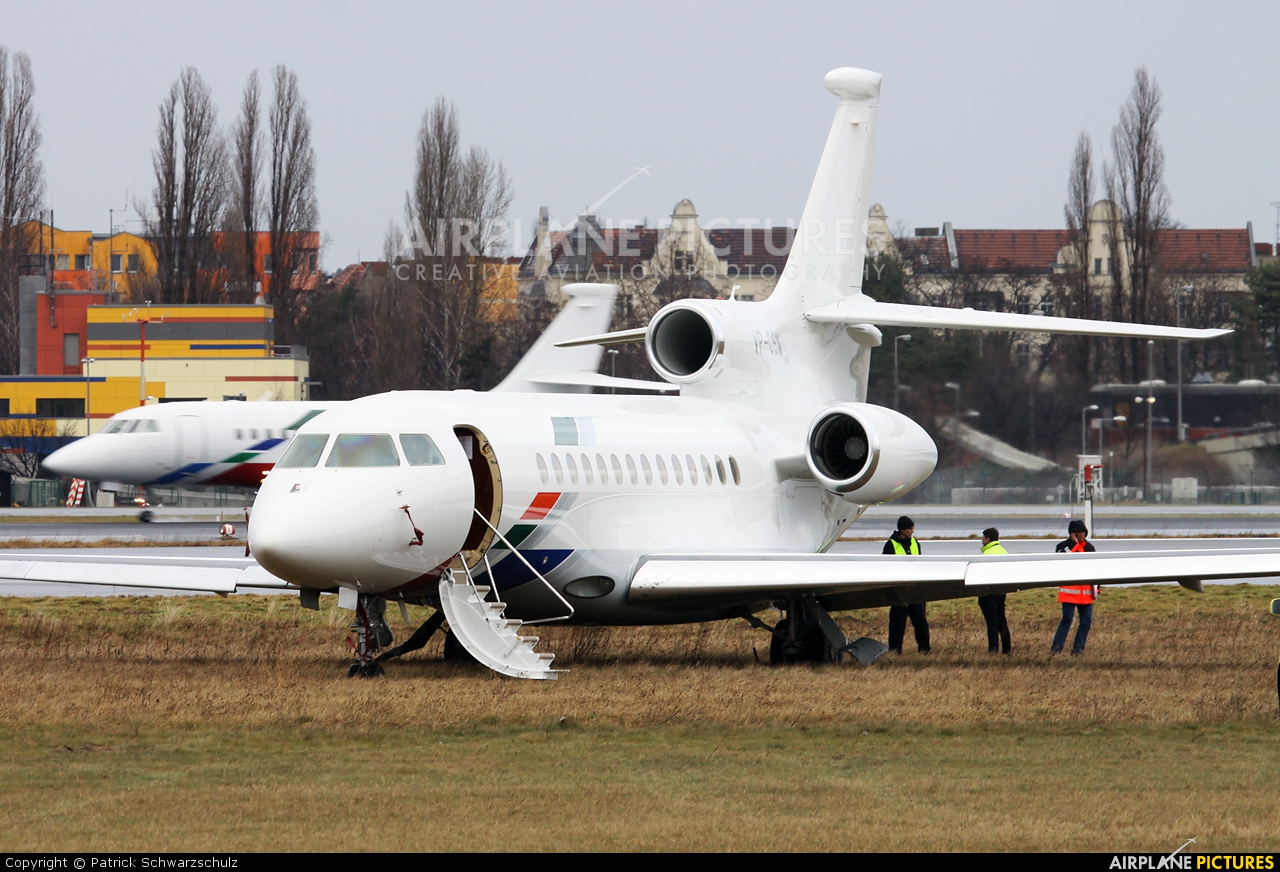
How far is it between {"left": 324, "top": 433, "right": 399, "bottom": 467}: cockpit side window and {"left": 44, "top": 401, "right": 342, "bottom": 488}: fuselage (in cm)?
2326

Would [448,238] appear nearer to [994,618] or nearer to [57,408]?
[57,408]

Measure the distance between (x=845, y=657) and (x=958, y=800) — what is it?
402 inches


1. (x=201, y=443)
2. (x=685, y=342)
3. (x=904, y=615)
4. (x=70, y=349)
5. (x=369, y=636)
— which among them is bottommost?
(x=904, y=615)

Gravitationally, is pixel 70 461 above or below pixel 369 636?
below

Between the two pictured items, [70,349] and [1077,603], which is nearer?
[1077,603]

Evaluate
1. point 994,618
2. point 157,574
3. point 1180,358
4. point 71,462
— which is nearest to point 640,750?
point 157,574

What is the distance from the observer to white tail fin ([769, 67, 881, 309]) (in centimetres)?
2441

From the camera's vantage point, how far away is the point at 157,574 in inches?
794

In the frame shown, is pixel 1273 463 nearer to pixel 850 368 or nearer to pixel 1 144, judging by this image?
pixel 850 368

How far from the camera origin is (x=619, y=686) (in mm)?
17219

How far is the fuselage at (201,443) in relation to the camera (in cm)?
4112

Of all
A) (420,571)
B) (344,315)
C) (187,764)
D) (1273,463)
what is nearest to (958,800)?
(187,764)

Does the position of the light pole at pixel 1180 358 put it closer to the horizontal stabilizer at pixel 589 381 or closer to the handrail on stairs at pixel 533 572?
the horizontal stabilizer at pixel 589 381

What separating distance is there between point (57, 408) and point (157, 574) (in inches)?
2085
